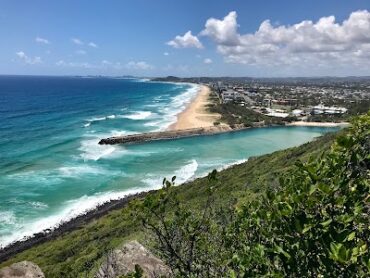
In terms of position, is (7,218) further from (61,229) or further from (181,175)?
(181,175)

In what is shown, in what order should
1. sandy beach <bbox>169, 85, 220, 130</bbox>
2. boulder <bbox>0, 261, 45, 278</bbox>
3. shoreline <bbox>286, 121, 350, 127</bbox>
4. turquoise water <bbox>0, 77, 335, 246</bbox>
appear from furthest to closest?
shoreline <bbox>286, 121, 350, 127</bbox>
sandy beach <bbox>169, 85, 220, 130</bbox>
turquoise water <bbox>0, 77, 335, 246</bbox>
boulder <bbox>0, 261, 45, 278</bbox>

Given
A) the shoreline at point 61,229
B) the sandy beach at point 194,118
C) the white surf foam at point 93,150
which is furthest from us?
the sandy beach at point 194,118

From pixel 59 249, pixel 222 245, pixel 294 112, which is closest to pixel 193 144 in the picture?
pixel 59 249

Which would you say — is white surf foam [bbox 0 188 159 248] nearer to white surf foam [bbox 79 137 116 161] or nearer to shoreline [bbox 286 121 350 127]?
white surf foam [bbox 79 137 116 161]

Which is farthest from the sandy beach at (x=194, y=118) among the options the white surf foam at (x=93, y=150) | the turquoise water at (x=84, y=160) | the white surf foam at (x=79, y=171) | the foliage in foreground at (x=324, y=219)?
the foliage in foreground at (x=324, y=219)

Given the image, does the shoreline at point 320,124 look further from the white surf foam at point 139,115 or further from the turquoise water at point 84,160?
the white surf foam at point 139,115

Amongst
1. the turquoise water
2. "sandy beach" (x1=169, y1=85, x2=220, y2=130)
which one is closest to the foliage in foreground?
the turquoise water

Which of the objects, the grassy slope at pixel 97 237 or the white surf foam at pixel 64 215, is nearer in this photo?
the grassy slope at pixel 97 237

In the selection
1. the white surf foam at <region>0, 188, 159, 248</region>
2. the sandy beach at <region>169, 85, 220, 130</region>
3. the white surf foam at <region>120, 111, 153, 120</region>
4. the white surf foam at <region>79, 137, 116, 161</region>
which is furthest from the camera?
the white surf foam at <region>120, 111, 153, 120</region>
